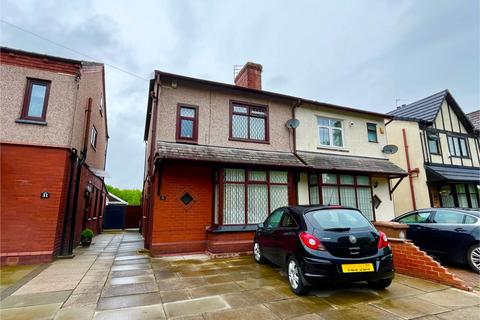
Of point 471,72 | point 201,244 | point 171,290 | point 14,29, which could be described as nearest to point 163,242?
point 201,244

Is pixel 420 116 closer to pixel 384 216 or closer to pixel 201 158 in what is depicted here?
pixel 384 216

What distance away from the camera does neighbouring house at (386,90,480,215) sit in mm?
12406

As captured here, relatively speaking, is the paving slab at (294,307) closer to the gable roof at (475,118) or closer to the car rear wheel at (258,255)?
the car rear wheel at (258,255)

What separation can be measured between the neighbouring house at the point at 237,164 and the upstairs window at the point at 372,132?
117 centimetres

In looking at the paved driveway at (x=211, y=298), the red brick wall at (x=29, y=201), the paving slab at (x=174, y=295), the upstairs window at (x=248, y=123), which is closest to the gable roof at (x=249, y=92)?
the upstairs window at (x=248, y=123)

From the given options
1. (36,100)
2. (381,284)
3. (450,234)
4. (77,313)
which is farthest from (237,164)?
(36,100)

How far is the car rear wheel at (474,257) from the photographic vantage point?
538 cm

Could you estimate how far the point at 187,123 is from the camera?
28.5 feet

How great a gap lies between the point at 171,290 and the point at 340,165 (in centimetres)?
821

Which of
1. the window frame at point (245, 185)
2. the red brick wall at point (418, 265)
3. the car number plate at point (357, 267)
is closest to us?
the car number plate at point (357, 267)

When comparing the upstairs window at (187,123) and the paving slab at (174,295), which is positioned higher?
the upstairs window at (187,123)

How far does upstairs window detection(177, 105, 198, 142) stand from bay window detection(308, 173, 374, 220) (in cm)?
512

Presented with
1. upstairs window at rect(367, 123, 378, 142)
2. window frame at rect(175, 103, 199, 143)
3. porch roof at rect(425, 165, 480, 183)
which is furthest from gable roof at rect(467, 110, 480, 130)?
window frame at rect(175, 103, 199, 143)

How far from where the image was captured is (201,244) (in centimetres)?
799
